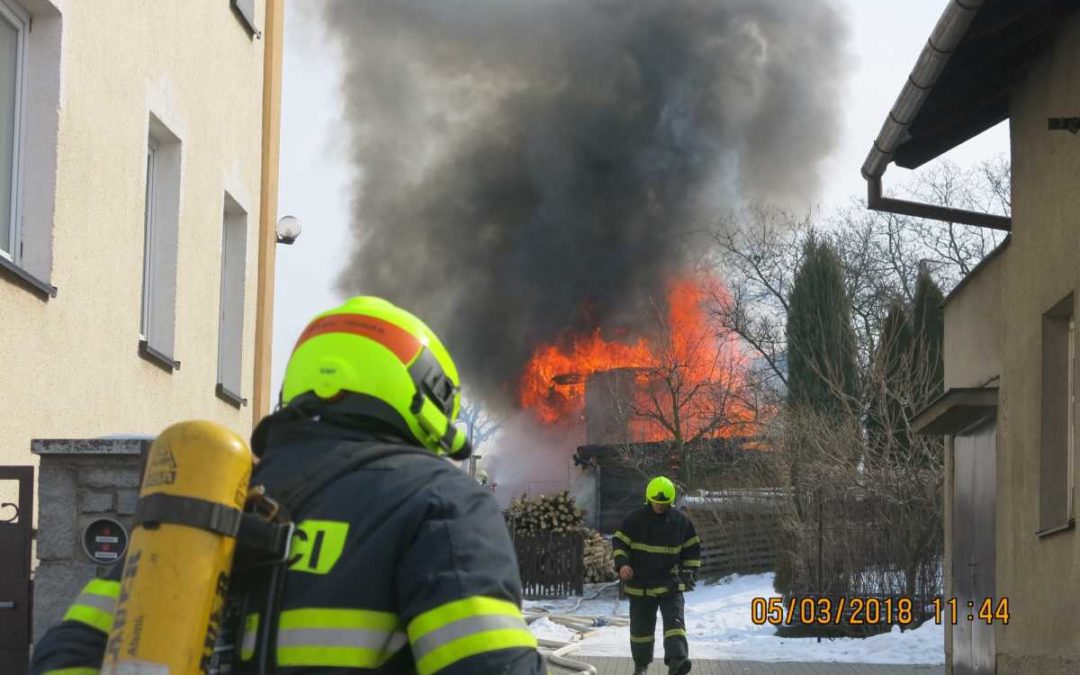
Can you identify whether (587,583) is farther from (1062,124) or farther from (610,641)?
(1062,124)

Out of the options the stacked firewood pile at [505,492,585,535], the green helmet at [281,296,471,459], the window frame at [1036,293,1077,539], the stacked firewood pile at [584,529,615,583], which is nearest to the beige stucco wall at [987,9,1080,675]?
the window frame at [1036,293,1077,539]

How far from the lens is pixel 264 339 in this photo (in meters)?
12.5

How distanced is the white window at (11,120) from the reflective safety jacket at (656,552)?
18.7ft

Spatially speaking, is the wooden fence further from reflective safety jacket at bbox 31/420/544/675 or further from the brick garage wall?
reflective safety jacket at bbox 31/420/544/675

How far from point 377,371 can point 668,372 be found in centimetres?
3155

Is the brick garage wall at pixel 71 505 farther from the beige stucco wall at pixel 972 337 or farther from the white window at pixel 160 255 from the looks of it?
the beige stucco wall at pixel 972 337

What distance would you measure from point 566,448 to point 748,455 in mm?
12724

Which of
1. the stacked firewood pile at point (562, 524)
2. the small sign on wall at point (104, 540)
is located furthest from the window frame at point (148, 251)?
the stacked firewood pile at point (562, 524)

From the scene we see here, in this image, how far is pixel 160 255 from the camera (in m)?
9.77

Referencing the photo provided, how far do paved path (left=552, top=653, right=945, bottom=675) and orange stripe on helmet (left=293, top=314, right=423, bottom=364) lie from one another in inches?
418

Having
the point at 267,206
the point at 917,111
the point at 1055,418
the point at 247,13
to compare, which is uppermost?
the point at 247,13

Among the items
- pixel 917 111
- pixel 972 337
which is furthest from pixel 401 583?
pixel 972 337

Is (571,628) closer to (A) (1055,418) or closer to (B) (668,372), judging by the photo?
(A) (1055,418)

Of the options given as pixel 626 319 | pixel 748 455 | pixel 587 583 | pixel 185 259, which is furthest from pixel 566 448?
pixel 185 259
